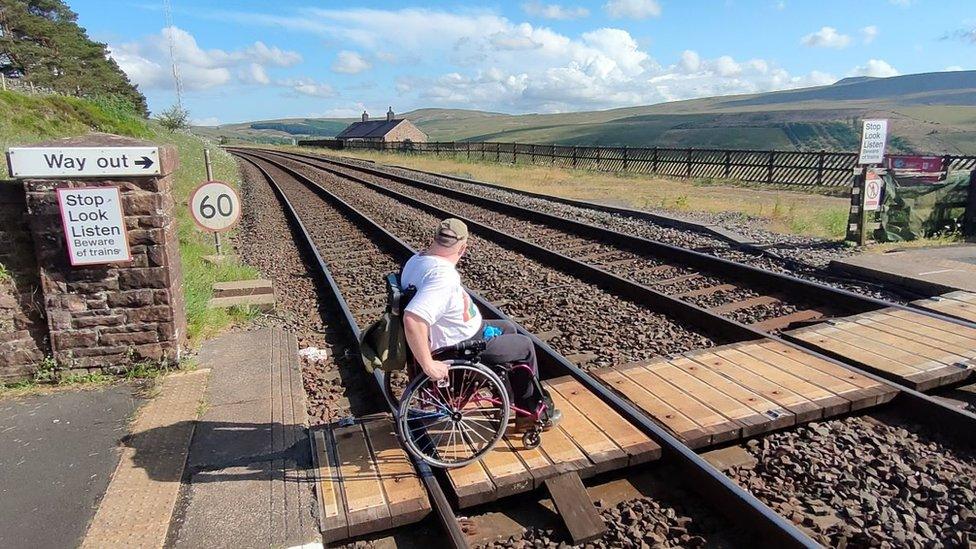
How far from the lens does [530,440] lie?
12.6ft

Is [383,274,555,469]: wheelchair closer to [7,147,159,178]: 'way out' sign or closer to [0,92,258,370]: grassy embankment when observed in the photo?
[7,147,159,178]: 'way out' sign

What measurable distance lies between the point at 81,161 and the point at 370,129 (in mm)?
93131

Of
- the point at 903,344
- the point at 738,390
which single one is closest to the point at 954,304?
the point at 903,344

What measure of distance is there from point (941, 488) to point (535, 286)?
520cm

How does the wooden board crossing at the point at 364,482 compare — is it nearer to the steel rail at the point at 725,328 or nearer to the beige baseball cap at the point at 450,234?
the beige baseball cap at the point at 450,234

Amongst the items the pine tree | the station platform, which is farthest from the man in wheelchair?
the pine tree

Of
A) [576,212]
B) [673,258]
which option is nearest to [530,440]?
[673,258]

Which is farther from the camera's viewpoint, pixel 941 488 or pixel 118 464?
pixel 118 464

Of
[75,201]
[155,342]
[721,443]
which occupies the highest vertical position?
[75,201]

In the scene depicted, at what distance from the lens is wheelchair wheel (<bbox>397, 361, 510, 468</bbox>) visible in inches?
140

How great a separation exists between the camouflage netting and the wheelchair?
944 centimetres

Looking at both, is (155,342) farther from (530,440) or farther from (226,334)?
(530,440)

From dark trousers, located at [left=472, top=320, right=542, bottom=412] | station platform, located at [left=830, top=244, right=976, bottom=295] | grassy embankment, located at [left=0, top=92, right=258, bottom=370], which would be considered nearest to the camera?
dark trousers, located at [left=472, top=320, right=542, bottom=412]

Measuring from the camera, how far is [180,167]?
50.5ft
